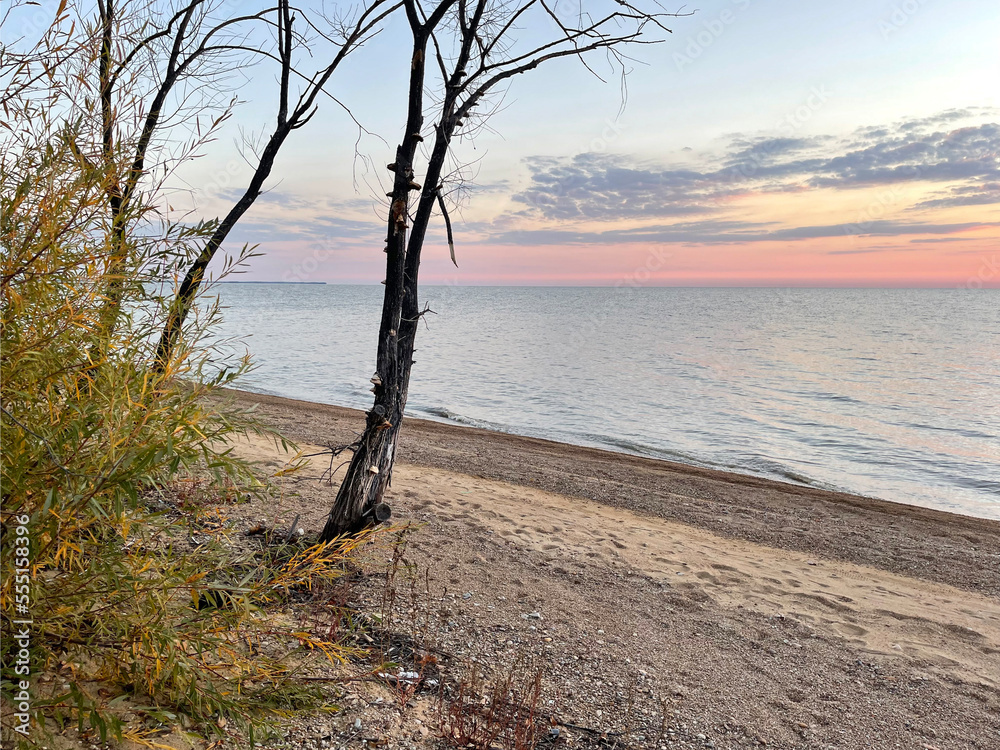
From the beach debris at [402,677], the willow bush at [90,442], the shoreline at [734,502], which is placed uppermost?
the willow bush at [90,442]

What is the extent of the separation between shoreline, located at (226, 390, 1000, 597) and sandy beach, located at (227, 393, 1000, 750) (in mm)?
57

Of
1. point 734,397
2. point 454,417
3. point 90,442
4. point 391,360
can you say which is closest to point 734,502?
point 391,360

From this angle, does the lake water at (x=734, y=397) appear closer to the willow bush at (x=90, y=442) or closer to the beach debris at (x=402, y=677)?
the willow bush at (x=90, y=442)

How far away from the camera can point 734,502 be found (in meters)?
10.7

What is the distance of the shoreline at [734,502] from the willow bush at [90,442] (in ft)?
18.0

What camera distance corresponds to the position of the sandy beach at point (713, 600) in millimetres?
4238

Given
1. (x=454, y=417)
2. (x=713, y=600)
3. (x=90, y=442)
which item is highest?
(x=90, y=442)

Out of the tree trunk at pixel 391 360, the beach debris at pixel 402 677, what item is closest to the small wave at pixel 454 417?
the tree trunk at pixel 391 360

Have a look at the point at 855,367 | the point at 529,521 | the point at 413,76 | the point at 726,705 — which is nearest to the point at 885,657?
the point at 726,705

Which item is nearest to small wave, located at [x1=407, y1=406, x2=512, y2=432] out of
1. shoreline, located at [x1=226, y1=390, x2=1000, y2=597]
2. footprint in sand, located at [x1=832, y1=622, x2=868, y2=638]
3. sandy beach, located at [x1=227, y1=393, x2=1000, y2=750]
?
shoreline, located at [x1=226, y1=390, x2=1000, y2=597]

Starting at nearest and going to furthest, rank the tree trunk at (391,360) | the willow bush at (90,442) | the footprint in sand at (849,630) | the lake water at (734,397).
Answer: the willow bush at (90,442)
the tree trunk at (391,360)
the footprint in sand at (849,630)
the lake water at (734,397)

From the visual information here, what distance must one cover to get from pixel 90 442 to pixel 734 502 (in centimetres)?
1043

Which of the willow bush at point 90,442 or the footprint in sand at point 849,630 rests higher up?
the willow bush at point 90,442

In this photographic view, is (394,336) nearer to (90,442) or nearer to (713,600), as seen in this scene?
(90,442)
